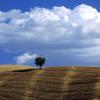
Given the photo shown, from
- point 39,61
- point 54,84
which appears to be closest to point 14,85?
point 54,84

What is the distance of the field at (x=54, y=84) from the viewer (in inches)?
1235

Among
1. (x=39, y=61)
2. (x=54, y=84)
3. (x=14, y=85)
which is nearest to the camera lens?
(x=54, y=84)

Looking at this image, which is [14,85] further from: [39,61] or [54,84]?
[39,61]

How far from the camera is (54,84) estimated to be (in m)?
33.3

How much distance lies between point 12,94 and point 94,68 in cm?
660

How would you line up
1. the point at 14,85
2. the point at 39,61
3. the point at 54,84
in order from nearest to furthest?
the point at 54,84 < the point at 14,85 < the point at 39,61

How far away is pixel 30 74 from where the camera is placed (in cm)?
3625

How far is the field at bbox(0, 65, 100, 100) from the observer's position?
31358 mm

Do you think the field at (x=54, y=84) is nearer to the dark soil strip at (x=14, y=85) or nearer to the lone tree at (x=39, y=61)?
the dark soil strip at (x=14, y=85)

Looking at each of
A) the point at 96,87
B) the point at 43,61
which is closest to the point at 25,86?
the point at 96,87

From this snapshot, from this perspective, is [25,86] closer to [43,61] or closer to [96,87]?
[96,87]

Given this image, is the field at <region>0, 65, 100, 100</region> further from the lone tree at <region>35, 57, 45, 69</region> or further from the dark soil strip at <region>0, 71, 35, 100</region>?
the lone tree at <region>35, 57, 45, 69</region>

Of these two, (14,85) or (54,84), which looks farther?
(14,85)

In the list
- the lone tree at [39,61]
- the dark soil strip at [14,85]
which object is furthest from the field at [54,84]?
the lone tree at [39,61]
